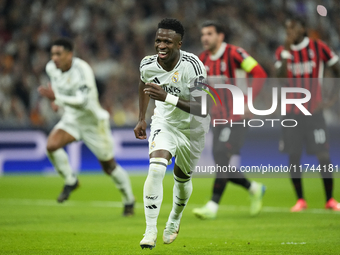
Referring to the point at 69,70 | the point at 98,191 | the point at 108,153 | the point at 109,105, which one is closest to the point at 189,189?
the point at 108,153

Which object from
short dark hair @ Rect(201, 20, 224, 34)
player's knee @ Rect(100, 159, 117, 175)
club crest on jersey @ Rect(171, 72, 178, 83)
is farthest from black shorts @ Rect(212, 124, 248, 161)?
club crest on jersey @ Rect(171, 72, 178, 83)

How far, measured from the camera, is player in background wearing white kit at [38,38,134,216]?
26.5 ft

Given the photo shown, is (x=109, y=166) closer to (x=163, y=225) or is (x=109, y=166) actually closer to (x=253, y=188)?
(x=163, y=225)

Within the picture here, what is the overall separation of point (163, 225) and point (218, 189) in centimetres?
100

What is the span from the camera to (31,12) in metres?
19.7

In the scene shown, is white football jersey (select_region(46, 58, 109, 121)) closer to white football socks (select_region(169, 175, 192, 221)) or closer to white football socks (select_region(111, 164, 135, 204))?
white football socks (select_region(111, 164, 135, 204))

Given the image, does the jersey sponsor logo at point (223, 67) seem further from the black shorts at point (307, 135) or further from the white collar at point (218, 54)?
the black shorts at point (307, 135)

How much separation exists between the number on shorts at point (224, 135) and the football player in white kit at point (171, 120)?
2.24m

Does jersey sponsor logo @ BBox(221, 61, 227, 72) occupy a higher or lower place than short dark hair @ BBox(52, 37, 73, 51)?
lower

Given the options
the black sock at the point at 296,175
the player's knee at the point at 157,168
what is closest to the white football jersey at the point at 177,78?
the player's knee at the point at 157,168

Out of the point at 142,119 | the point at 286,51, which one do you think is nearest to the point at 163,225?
the point at 142,119

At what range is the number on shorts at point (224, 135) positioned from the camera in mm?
7699

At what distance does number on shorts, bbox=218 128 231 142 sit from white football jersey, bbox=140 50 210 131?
2403mm

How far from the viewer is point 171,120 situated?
17.4ft
